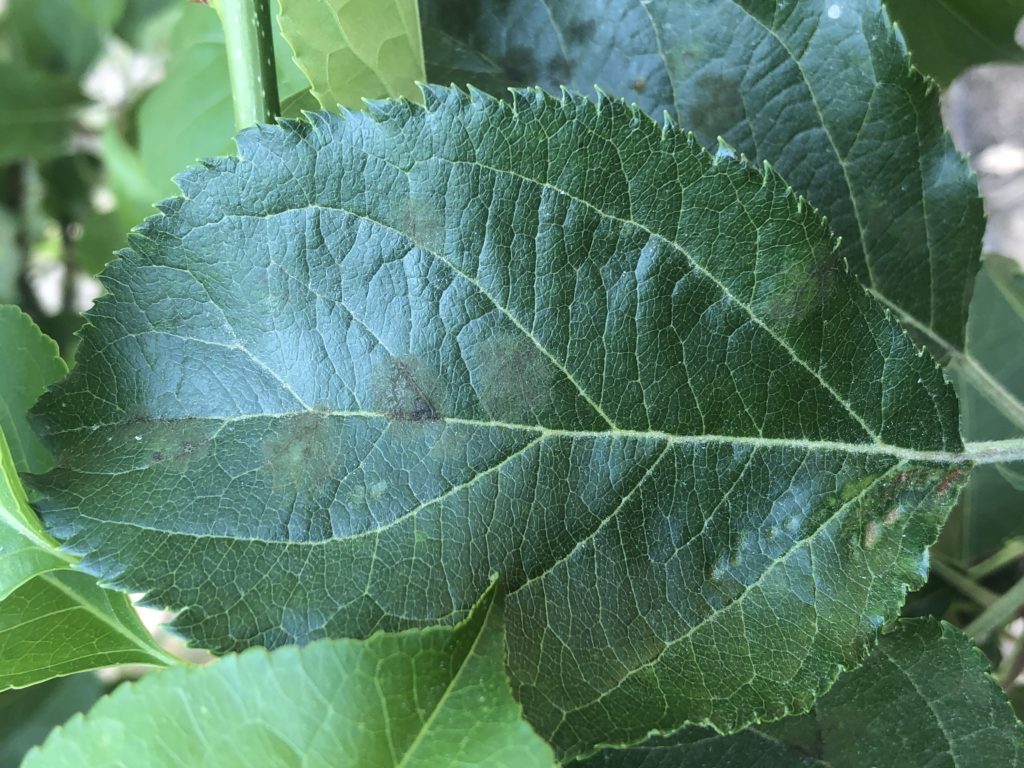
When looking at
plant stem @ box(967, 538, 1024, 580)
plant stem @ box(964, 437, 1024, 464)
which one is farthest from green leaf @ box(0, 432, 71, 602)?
plant stem @ box(967, 538, 1024, 580)

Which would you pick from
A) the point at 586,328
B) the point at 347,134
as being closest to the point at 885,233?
the point at 586,328

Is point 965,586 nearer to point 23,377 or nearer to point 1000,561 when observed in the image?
point 1000,561

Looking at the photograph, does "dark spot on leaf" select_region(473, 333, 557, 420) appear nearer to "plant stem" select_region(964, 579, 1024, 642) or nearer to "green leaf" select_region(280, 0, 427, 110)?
"green leaf" select_region(280, 0, 427, 110)

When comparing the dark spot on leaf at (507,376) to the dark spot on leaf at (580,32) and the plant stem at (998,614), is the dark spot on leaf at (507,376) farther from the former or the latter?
the plant stem at (998,614)

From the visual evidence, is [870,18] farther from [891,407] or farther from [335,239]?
[335,239]

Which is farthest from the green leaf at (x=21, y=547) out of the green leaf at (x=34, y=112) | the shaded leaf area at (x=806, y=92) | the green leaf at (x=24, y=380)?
the green leaf at (x=34, y=112)

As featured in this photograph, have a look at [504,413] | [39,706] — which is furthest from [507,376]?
[39,706]
